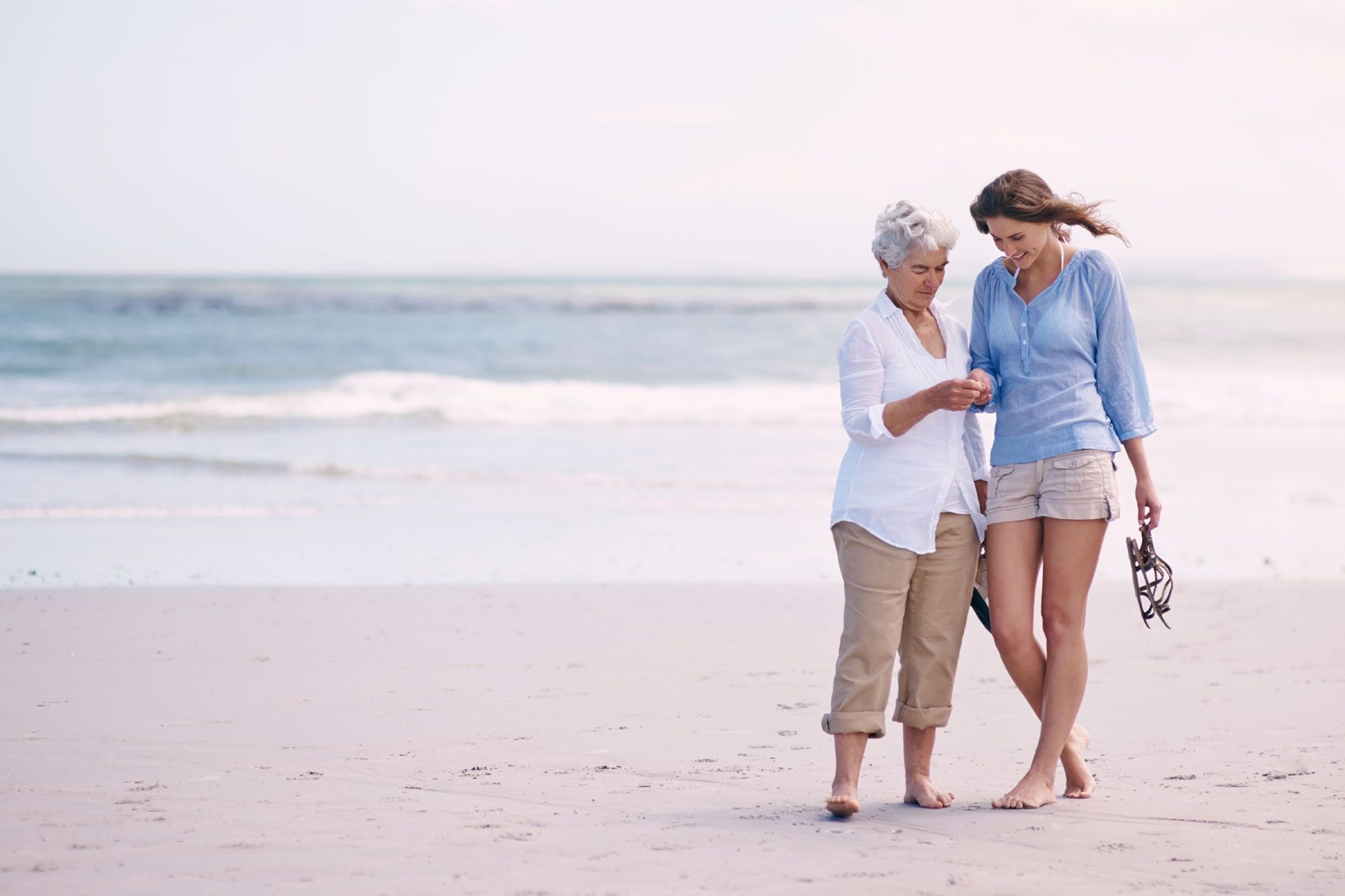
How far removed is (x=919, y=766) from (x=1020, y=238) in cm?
149

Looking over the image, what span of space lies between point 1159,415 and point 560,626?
13.0m

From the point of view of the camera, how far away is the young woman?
11.0 ft

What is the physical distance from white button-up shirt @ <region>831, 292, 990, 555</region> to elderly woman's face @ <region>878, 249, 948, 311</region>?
2.2 inches

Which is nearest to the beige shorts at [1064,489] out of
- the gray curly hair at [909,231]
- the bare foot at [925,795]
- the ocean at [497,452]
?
the gray curly hair at [909,231]

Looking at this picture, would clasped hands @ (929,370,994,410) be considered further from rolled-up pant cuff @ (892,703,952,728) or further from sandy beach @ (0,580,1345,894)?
sandy beach @ (0,580,1345,894)

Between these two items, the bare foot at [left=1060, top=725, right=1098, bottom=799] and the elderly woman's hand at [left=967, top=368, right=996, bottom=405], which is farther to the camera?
the bare foot at [left=1060, top=725, right=1098, bottom=799]

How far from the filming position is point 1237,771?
3912mm

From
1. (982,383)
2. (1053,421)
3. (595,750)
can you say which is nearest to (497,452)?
(595,750)

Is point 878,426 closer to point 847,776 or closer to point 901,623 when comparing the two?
point 901,623

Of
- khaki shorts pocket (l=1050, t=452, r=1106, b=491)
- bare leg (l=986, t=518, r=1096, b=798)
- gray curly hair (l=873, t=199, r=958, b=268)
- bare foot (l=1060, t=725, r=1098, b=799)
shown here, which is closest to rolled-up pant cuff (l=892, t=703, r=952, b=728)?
bare leg (l=986, t=518, r=1096, b=798)

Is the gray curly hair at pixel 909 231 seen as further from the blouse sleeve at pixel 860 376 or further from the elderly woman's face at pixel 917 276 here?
the blouse sleeve at pixel 860 376

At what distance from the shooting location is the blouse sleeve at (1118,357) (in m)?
3.39

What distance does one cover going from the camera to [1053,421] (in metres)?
3.40

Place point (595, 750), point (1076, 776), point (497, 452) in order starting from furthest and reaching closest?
point (497, 452) → point (595, 750) → point (1076, 776)
